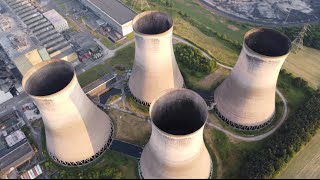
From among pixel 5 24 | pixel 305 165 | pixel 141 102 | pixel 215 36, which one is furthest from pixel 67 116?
pixel 215 36

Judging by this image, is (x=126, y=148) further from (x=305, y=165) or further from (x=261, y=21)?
(x=261, y=21)

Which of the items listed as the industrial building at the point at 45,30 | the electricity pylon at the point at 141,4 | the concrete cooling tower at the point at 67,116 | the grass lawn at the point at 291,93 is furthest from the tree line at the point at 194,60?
the industrial building at the point at 45,30

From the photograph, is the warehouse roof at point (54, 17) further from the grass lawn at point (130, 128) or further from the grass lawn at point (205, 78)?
the grass lawn at point (205, 78)

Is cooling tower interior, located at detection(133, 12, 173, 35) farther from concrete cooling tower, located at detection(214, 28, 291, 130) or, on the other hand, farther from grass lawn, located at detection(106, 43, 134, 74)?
grass lawn, located at detection(106, 43, 134, 74)

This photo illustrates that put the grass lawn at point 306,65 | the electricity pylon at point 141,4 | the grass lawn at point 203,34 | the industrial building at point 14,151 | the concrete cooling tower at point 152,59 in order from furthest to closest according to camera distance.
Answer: the electricity pylon at point 141,4, the grass lawn at point 203,34, the grass lawn at point 306,65, the industrial building at point 14,151, the concrete cooling tower at point 152,59

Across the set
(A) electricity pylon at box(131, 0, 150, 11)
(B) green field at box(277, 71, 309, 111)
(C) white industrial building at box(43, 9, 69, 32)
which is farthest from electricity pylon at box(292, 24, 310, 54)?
(C) white industrial building at box(43, 9, 69, 32)

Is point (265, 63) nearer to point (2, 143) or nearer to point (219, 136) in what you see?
point (219, 136)

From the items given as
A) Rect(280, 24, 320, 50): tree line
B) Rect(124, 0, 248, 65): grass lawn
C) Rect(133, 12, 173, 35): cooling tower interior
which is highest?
Rect(133, 12, 173, 35): cooling tower interior
